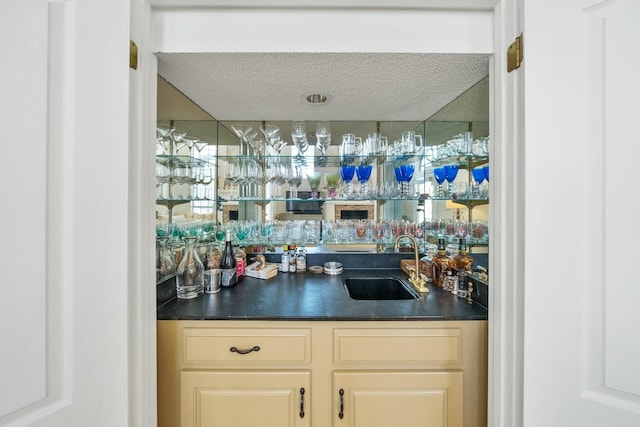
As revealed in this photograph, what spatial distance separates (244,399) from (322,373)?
1.13 feet

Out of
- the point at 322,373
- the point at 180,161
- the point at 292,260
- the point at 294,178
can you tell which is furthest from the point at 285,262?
the point at 180,161

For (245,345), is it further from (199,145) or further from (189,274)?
(199,145)

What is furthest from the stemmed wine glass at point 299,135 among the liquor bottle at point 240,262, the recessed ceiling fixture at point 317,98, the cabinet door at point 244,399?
the cabinet door at point 244,399

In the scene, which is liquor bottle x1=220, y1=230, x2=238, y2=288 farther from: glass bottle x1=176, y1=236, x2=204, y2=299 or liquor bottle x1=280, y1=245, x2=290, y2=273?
liquor bottle x1=280, y1=245, x2=290, y2=273

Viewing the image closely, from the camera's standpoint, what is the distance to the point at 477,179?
139 cm

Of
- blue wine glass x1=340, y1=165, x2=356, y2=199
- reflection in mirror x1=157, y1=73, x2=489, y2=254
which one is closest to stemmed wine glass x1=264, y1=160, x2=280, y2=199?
reflection in mirror x1=157, y1=73, x2=489, y2=254

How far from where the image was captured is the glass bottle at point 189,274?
1.25 metres

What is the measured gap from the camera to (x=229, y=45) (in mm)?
888
